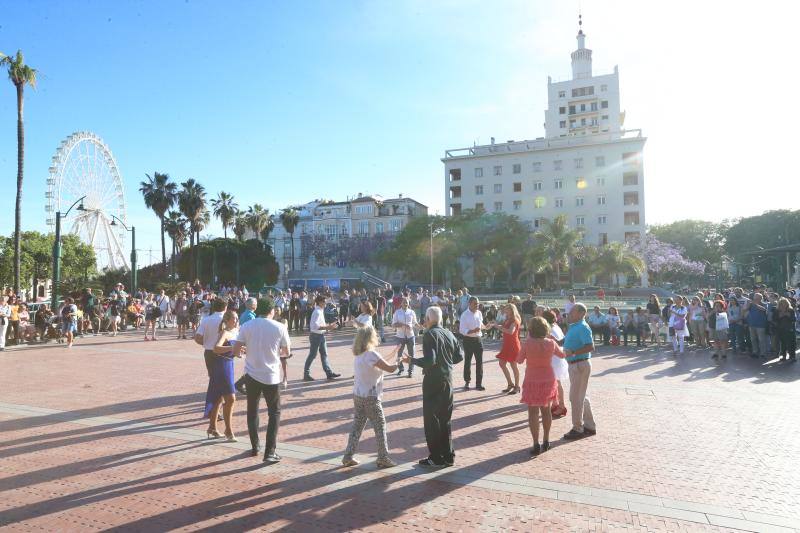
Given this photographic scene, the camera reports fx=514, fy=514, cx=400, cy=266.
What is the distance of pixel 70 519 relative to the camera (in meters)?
4.61

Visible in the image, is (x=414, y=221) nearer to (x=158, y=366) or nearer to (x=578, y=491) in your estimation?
(x=158, y=366)

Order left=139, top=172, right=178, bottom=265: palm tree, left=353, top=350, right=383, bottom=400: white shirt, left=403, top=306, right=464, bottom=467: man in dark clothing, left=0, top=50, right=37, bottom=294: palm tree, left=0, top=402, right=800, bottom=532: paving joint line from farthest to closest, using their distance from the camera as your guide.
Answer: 1. left=139, top=172, right=178, bottom=265: palm tree
2. left=0, top=50, right=37, bottom=294: palm tree
3. left=403, top=306, right=464, bottom=467: man in dark clothing
4. left=353, top=350, right=383, bottom=400: white shirt
5. left=0, top=402, right=800, bottom=532: paving joint line

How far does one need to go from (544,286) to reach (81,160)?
176ft

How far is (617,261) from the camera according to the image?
51344 millimetres

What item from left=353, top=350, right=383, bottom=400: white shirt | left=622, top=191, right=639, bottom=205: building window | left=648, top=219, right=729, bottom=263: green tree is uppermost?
left=622, top=191, right=639, bottom=205: building window

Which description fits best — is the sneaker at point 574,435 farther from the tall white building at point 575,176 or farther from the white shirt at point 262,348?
the tall white building at point 575,176

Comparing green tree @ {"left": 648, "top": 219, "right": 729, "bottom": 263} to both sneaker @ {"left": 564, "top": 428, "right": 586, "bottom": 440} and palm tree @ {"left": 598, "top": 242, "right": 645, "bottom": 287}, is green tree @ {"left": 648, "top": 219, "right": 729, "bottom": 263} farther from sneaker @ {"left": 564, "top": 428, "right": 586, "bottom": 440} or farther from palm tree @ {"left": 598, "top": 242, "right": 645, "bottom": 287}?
sneaker @ {"left": 564, "top": 428, "right": 586, "bottom": 440}

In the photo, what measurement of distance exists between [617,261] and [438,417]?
5028 cm

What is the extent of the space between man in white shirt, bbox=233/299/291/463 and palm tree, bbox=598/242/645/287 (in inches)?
1996

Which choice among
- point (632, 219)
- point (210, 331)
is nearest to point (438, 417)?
point (210, 331)

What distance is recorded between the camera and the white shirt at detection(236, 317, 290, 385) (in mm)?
6082

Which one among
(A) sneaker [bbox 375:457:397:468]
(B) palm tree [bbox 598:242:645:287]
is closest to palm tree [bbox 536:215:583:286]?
(B) palm tree [bbox 598:242:645:287]

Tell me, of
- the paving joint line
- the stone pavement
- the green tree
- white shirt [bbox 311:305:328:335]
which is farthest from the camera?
the green tree

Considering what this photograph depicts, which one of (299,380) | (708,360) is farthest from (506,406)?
(708,360)
